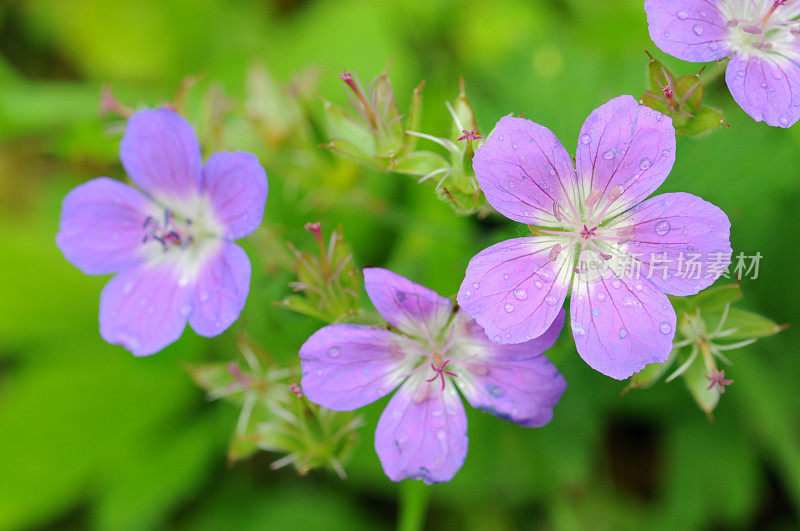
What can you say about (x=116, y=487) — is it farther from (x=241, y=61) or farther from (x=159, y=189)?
(x=241, y=61)

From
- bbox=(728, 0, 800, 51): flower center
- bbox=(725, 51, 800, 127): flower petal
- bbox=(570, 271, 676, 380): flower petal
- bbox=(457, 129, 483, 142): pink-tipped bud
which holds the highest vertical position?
bbox=(728, 0, 800, 51): flower center

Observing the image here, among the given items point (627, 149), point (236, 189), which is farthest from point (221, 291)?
point (627, 149)

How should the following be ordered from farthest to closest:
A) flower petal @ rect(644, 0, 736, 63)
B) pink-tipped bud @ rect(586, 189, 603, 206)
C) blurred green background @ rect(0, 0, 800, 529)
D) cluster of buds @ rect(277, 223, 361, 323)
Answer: blurred green background @ rect(0, 0, 800, 529), cluster of buds @ rect(277, 223, 361, 323), pink-tipped bud @ rect(586, 189, 603, 206), flower petal @ rect(644, 0, 736, 63)

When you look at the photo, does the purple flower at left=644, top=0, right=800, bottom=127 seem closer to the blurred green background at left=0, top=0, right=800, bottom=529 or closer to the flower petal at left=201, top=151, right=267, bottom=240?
→ the blurred green background at left=0, top=0, right=800, bottom=529

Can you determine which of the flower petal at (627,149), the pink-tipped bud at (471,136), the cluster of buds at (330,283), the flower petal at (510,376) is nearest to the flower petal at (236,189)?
the cluster of buds at (330,283)

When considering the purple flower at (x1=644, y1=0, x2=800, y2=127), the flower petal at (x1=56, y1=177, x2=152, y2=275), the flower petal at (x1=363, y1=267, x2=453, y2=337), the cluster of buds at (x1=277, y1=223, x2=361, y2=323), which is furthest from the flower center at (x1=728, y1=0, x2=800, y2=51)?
the flower petal at (x1=56, y1=177, x2=152, y2=275)

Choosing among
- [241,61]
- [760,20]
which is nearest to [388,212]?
[241,61]

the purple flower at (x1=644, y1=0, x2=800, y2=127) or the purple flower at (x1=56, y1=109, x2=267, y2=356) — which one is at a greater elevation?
the purple flower at (x1=644, y1=0, x2=800, y2=127)
